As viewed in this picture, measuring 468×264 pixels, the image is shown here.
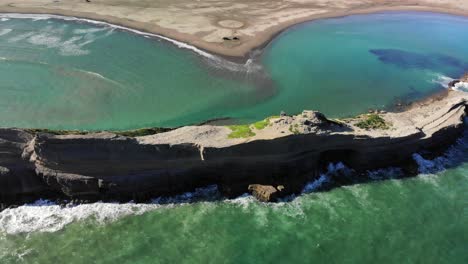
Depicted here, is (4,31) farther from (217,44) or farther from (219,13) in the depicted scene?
(219,13)

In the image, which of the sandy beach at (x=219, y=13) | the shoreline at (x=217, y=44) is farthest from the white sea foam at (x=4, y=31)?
the sandy beach at (x=219, y=13)

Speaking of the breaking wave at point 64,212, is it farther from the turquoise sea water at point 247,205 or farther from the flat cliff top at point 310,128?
the flat cliff top at point 310,128

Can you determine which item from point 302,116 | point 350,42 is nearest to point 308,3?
point 350,42

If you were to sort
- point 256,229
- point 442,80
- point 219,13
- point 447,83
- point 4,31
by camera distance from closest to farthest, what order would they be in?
1. point 256,229
2. point 447,83
3. point 442,80
4. point 4,31
5. point 219,13

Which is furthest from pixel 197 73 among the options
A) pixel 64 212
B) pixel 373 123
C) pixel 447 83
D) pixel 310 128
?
pixel 447 83

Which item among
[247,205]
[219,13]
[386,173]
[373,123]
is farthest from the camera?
[219,13]

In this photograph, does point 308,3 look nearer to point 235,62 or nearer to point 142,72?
point 235,62
